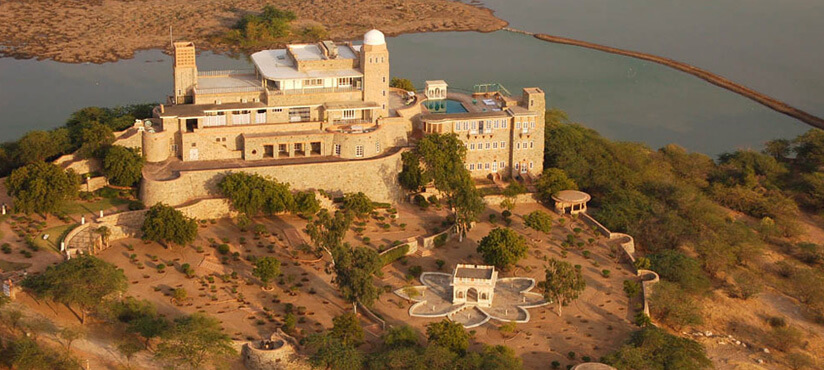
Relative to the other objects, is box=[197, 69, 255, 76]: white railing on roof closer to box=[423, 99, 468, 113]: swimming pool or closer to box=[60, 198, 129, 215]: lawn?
box=[60, 198, 129, 215]: lawn

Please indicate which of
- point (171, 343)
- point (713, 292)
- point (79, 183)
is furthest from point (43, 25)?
point (713, 292)

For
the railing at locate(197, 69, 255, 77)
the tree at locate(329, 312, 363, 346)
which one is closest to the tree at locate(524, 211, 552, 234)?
the tree at locate(329, 312, 363, 346)

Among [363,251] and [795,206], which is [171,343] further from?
[795,206]

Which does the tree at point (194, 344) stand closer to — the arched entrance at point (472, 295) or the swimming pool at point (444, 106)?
the arched entrance at point (472, 295)

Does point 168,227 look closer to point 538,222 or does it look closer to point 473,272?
point 473,272

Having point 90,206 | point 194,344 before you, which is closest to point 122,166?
point 90,206

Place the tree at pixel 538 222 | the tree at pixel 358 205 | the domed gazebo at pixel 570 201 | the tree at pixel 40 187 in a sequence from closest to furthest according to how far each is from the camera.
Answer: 1. the tree at pixel 40 187
2. the tree at pixel 538 222
3. the tree at pixel 358 205
4. the domed gazebo at pixel 570 201

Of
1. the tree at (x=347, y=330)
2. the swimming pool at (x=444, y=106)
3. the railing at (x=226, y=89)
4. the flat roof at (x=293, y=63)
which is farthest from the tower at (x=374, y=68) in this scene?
the tree at (x=347, y=330)
